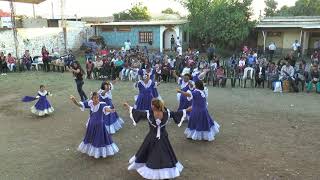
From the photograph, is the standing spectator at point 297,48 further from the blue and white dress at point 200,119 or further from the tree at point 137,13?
the tree at point 137,13

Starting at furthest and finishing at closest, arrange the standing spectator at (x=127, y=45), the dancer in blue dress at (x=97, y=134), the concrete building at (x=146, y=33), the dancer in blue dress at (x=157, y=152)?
the concrete building at (x=146, y=33) → the standing spectator at (x=127, y=45) → the dancer in blue dress at (x=97, y=134) → the dancer in blue dress at (x=157, y=152)

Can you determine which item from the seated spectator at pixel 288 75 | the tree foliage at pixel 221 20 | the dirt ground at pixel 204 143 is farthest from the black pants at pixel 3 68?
the seated spectator at pixel 288 75

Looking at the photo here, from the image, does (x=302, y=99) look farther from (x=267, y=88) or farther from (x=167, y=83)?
(x=167, y=83)

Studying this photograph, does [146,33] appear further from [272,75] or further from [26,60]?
[272,75]

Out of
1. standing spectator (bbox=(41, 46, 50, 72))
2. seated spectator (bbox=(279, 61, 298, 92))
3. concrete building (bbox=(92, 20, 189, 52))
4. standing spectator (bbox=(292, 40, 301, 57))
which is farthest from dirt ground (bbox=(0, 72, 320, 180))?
concrete building (bbox=(92, 20, 189, 52))

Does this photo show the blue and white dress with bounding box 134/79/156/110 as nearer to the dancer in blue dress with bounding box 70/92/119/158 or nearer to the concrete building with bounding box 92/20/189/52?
the dancer in blue dress with bounding box 70/92/119/158

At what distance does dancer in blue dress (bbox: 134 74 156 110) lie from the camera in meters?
11.0

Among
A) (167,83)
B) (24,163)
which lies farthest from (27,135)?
(167,83)

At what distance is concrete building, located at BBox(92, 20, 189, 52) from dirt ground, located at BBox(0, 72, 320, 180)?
1559 cm

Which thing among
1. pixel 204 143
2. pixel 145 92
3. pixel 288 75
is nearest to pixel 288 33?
pixel 288 75

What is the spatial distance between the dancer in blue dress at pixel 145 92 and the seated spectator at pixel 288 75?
686 centimetres

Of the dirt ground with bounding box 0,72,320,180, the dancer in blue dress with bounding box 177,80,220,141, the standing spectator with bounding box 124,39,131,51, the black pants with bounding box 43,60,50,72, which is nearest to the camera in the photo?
the dirt ground with bounding box 0,72,320,180

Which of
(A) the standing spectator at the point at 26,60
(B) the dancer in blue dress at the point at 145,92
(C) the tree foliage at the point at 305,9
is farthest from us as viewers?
(C) the tree foliage at the point at 305,9

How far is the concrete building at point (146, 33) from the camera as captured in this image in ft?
94.8
